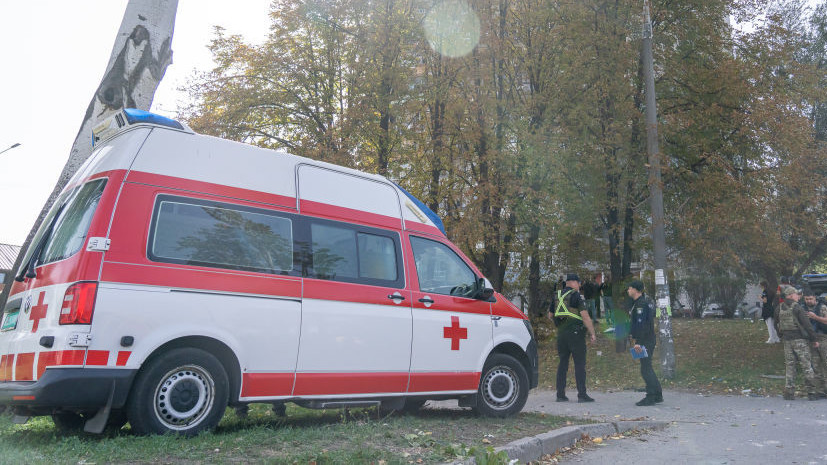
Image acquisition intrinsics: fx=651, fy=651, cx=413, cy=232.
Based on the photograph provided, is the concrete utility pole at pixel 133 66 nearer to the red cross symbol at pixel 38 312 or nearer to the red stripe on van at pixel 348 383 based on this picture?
the red cross symbol at pixel 38 312

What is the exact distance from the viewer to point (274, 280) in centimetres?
591

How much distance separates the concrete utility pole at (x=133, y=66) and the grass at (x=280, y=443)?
3.67 meters

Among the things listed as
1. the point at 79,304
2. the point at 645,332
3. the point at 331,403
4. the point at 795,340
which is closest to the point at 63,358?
the point at 79,304

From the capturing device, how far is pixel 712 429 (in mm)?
7746

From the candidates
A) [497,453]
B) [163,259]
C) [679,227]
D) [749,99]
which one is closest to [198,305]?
[163,259]

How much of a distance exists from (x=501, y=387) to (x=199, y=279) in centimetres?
395

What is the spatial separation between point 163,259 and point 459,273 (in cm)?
354

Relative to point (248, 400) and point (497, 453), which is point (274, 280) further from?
point (497, 453)

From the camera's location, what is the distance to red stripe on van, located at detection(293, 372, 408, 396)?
19.8 ft

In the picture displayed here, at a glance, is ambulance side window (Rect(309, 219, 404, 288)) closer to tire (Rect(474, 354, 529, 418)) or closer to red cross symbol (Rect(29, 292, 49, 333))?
tire (Rect(474, 354, 529, 418))

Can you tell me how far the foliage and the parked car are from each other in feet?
64.2

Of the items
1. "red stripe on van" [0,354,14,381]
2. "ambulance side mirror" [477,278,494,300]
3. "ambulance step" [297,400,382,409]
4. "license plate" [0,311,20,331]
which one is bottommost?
"ambulance step" [297,400,382,409]

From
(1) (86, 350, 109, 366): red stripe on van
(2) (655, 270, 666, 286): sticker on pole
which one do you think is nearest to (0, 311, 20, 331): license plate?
(1) (86, 350, 109, 366): red stripe on van

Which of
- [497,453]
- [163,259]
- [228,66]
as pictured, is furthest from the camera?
[228,66]
